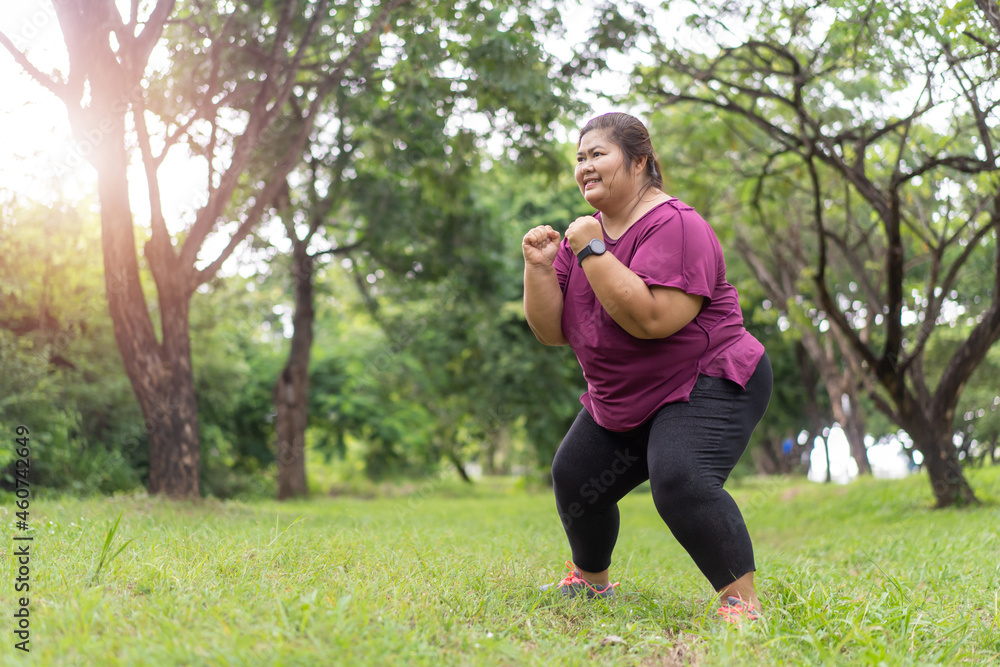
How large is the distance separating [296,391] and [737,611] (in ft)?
39.1

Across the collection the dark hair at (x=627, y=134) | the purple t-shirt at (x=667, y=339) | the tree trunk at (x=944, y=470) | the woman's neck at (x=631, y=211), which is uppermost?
the dark hair at (x=627, y=134)

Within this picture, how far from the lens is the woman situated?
261cm

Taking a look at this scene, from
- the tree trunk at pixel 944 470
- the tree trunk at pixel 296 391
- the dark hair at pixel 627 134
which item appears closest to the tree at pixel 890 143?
the tree trunk at pixel 944 470

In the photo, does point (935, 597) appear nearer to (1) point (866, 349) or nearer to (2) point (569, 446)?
(2) point (569, 446)

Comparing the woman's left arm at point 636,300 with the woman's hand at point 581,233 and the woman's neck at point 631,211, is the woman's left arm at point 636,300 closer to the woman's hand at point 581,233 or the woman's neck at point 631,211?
the woman's hand at point 581,233

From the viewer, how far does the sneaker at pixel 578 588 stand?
307 centimetres

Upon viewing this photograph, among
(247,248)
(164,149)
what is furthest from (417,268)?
(164,149)

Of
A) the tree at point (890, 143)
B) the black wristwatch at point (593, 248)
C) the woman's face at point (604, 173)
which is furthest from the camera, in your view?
the tree at point (890, 143)

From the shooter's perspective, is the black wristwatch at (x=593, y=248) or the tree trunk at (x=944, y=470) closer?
the black wristwatch at (x=593, y=248)

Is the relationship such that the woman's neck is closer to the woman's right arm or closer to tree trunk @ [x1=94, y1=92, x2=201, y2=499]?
the woman's right arm

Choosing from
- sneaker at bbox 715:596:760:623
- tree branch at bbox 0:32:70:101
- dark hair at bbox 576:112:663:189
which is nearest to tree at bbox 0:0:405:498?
tree branch at bbox 0:32:70:101

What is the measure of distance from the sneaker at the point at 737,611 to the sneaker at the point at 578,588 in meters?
0.62

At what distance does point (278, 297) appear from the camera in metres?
16.6

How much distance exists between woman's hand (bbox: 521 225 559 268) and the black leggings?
69cm
